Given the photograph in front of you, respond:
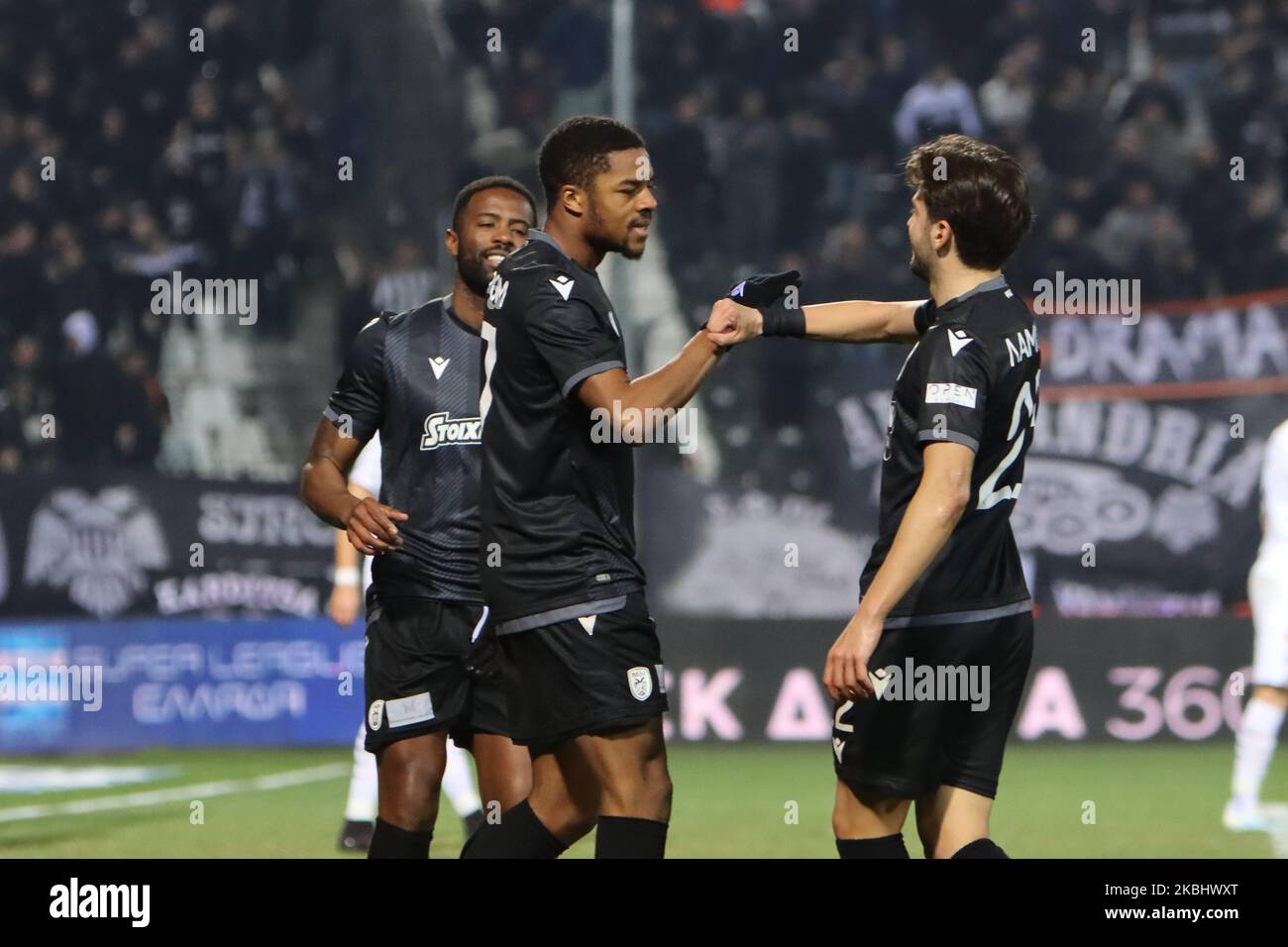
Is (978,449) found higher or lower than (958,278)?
lower

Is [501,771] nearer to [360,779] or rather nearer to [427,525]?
[427,525]

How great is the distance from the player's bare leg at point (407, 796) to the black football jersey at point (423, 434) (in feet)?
1.49

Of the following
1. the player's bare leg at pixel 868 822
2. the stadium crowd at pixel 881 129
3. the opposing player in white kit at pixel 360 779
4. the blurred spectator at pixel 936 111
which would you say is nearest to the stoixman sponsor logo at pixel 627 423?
the player's bare leg at pixel 868 822

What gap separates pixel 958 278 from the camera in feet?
16.4

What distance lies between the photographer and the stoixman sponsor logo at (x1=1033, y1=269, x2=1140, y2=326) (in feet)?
43.7

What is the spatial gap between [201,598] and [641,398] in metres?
8.79

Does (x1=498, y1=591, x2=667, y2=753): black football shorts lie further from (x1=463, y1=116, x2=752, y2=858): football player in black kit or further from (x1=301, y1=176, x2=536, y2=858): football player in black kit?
(x1=301, y1=176, x2=536, y2=858): football player in black kit

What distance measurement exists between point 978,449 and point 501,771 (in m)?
1.88

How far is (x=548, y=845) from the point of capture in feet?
16.6

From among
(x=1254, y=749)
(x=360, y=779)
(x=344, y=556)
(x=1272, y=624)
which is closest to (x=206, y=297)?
(x=344, y=556)

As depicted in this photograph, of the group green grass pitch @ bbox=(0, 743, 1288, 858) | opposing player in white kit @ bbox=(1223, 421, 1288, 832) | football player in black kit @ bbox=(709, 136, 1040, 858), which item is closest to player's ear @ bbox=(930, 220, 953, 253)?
football player in black kit @ bbox=(709, 136, 1040, 858)

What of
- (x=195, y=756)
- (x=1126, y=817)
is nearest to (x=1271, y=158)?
(x=1126, y=817)
